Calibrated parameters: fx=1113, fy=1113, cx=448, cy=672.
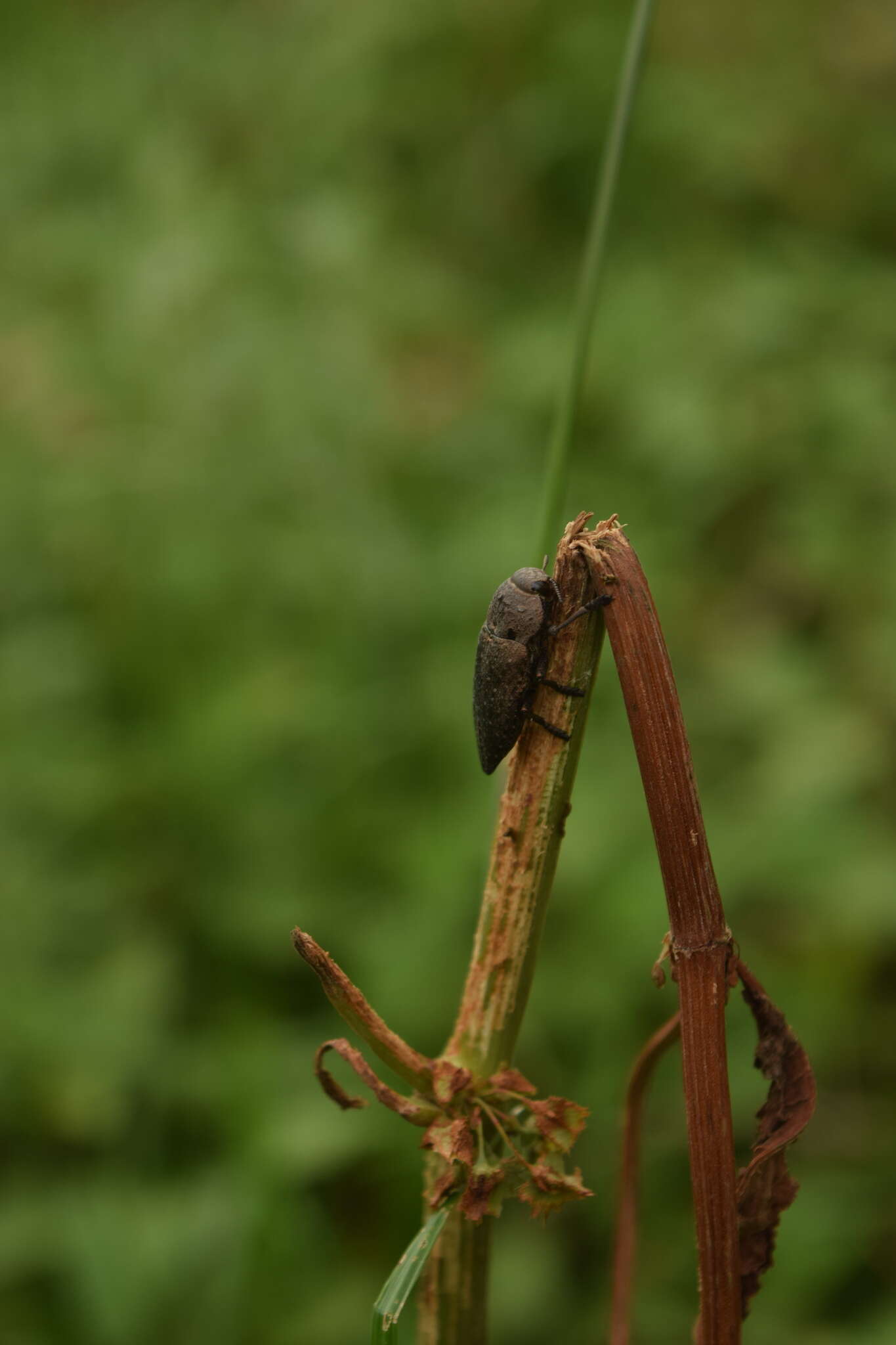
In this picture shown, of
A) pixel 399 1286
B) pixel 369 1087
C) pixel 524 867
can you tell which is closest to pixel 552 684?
pixel 524 867

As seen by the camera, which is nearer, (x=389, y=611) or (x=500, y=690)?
(x=500, y=690)

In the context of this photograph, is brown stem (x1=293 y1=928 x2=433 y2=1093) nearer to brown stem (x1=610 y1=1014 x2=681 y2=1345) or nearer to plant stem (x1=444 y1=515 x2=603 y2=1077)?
plant stem (x1=444 y1=515 x2=603 y2=1077)

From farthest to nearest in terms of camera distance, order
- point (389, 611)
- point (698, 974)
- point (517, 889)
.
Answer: point (389, 611) < point (517, 889) < point (698, 974)

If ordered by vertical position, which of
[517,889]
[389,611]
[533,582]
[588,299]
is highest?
[389,611]

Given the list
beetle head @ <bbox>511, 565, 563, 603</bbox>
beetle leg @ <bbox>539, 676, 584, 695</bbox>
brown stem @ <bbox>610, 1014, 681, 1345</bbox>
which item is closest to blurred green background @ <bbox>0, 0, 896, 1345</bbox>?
brown stem @ <bbox>610, 1014, 681, 1345</bbox>

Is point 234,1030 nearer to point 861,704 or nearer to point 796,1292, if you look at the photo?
point 796,1292

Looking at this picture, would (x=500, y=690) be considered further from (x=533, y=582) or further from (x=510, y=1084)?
(x=510, y=1084)
